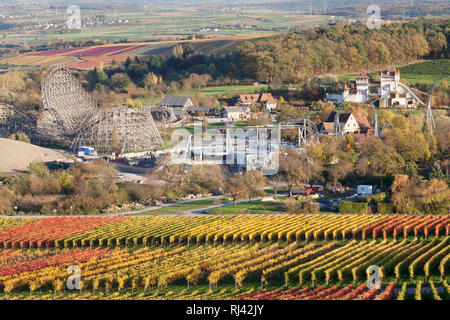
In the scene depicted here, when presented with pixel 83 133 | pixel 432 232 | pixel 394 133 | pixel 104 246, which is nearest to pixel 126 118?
pixel 83 133

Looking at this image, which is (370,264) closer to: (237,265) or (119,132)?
(237,265)

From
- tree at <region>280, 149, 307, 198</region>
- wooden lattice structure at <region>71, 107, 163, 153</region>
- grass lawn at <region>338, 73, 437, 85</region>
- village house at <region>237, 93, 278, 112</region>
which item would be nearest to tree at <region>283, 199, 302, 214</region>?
tree at <region>280, 149, 307, 198</region>

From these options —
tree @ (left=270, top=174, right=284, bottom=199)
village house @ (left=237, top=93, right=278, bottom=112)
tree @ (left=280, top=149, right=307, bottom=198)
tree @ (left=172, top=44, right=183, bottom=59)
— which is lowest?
tree @ (left=270, top=174, right=284, bottom=199)

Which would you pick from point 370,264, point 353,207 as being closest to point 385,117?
point 353,207

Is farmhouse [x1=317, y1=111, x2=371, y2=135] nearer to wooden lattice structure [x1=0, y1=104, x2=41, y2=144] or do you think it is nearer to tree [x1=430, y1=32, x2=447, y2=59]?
wooden lattice structure [x1=0, y1=104, x2=41, y2=144]

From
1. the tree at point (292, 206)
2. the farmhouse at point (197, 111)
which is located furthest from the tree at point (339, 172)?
the farmhouse at point (197, 111)

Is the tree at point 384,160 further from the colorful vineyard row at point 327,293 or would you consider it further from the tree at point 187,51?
the tree at point 187,51

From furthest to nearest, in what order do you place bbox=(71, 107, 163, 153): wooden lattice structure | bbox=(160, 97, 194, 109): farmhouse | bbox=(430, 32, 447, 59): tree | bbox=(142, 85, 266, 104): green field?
bbox=(430, 32, 447, 59): tree, bbox=(142, 85, 266, 104): green field, bbox=(160, 97, 194, 109): farmhouse, bbox=(71, 107, 163, 153): wooden lattice structure
